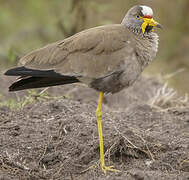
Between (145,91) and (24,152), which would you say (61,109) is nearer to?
(24,152)

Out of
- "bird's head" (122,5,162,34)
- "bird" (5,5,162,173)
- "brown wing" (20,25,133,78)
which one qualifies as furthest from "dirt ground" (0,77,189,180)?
"bird's head" (122,5,162,34)

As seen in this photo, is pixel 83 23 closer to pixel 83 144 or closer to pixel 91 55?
pixel 91 55

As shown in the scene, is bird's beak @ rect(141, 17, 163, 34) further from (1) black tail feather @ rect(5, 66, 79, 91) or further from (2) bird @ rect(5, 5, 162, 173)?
(1) black tail feather @ rect(5, 66, 79, 91)

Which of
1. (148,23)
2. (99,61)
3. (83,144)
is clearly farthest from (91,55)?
(83,144)

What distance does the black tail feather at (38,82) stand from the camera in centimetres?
446

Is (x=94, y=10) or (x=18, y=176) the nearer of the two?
(x=18, y=176)

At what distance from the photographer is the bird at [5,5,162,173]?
4344 millimetres

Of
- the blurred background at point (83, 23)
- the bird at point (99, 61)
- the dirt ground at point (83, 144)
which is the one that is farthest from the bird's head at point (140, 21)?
the blurred background at point (83, 23)

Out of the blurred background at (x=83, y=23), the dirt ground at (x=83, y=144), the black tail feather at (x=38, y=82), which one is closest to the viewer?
the dirt ground at (x=83, y=144)

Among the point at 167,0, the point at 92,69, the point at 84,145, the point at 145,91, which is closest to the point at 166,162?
the point at 84,145

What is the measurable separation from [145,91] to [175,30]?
11.5ft

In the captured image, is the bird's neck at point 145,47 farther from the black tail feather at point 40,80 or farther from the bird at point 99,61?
the black tail feather at point 40,80

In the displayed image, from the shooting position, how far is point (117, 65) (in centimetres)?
434

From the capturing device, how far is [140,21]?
15.0 feet
